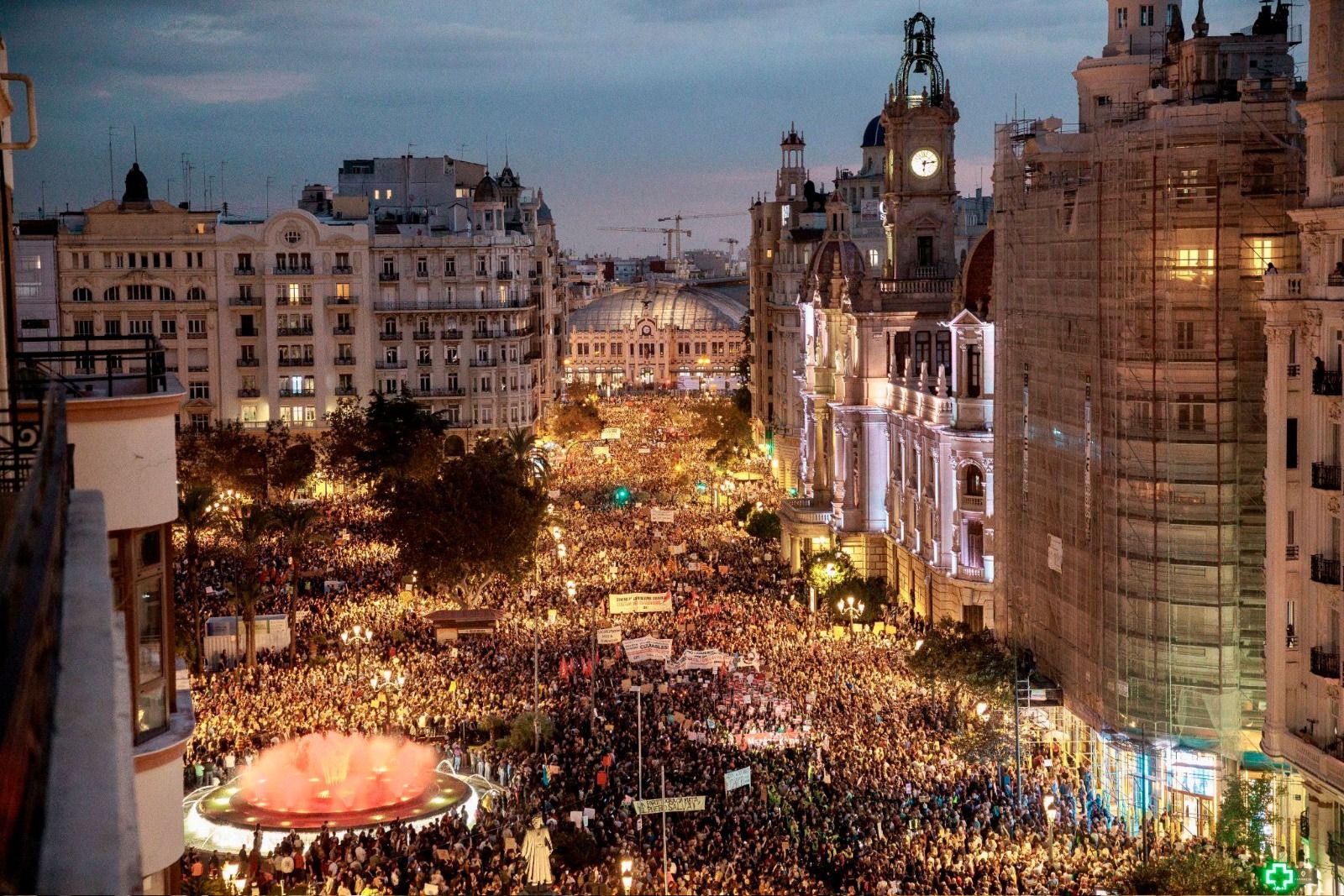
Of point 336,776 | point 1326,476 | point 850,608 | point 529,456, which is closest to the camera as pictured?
point 1326,476

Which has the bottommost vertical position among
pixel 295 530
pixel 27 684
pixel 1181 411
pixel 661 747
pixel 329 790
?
pixel 329 790

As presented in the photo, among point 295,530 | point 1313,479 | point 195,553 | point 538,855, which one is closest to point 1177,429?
point 1313,479

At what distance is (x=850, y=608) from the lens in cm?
5725

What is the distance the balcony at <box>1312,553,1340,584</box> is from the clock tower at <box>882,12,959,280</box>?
39.6 meters

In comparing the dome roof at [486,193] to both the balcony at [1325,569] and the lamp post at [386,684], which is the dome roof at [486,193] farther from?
the balcony at [1325,569]

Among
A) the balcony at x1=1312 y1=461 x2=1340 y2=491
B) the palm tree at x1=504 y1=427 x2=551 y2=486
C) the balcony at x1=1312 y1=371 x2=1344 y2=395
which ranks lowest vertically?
the palm tree at x1=504 y1=427 x2=551 y2=486

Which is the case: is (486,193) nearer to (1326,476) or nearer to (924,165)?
(924,165)

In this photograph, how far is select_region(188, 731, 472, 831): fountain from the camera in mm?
34969

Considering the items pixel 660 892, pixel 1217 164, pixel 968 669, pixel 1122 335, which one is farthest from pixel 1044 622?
pixel 660 892

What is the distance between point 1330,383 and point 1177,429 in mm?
6314

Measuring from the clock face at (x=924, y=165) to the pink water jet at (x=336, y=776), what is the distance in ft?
121

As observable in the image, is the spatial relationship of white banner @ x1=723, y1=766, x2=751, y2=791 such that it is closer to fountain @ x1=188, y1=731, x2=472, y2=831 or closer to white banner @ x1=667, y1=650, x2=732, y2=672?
fountain @ x1=188, y1=731, x2=472, y2=831

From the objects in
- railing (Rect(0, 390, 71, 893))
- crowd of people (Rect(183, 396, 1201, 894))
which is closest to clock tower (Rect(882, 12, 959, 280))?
crowd of people (Rect(183, 396, 1201, 894))

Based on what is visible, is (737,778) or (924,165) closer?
(737,778)
